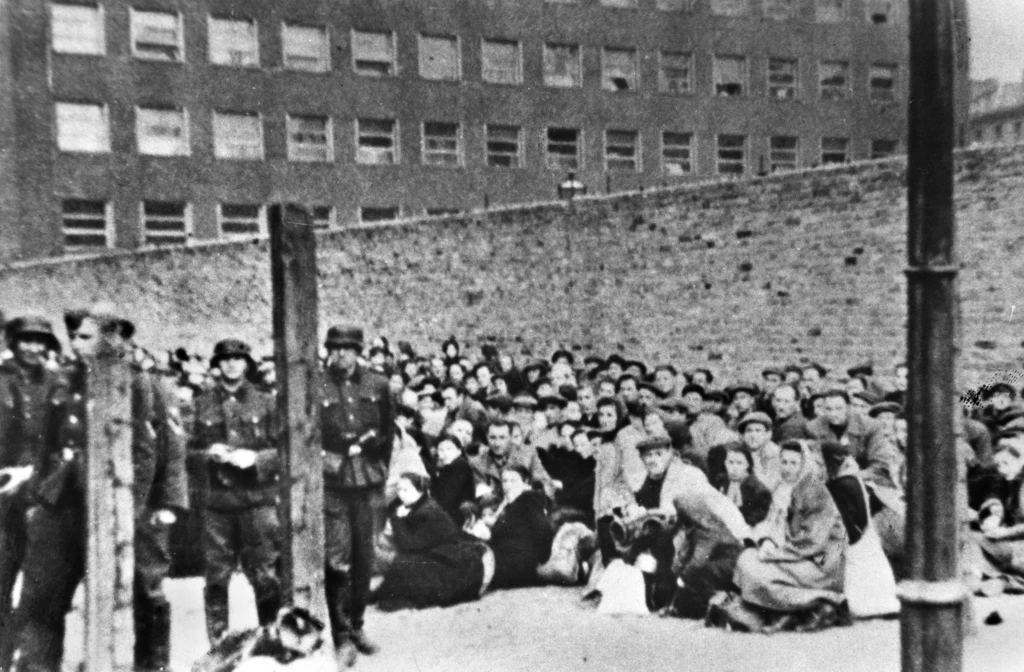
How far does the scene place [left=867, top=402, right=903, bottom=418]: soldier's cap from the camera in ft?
18.4

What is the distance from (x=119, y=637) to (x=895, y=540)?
3991 millimetres

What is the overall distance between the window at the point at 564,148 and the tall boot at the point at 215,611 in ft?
13.8

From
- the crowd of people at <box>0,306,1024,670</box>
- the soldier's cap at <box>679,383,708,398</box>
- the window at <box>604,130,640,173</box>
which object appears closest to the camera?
the crowd of people at <box>0,306,1024,670</box>

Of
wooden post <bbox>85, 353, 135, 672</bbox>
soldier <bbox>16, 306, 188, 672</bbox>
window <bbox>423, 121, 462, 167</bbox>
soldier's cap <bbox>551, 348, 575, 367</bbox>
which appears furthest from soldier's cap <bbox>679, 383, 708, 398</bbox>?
wooden post <bbox>85, 353, 135, 672</bbox>

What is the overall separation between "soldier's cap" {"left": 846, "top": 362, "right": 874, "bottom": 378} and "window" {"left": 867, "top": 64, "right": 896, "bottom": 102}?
1948mm

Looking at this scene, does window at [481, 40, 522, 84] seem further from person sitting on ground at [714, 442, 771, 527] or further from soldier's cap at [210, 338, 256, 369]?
person sitting on ground at [714, 442, 771, 527]

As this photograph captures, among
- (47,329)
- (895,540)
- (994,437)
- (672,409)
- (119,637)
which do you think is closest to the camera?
(119,637)

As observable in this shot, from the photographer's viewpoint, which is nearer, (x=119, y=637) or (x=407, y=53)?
(x=119, y=637)

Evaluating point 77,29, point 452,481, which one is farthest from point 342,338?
point 77,29

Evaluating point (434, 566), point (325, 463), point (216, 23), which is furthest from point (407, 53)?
point (434, 566)

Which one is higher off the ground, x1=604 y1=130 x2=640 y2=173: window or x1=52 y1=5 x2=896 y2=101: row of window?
x1=52 y1=5 x2=896 y2=101: row of window

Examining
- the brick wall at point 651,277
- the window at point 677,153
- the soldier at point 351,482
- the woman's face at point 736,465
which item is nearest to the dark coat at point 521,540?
the soldier at point 351,482

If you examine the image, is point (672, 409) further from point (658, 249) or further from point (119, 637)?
point (119, 637)

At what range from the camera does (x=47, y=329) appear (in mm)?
4527
